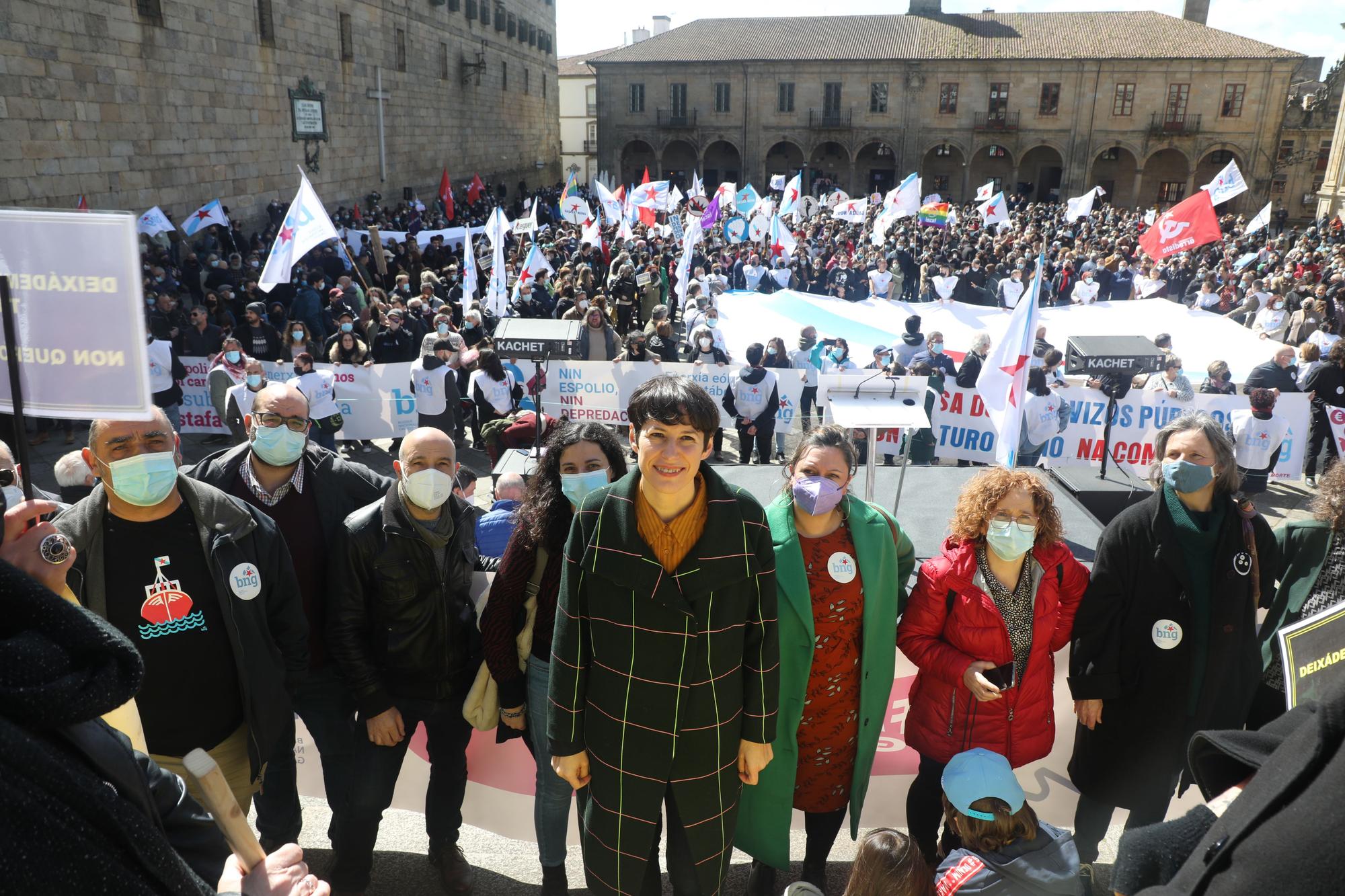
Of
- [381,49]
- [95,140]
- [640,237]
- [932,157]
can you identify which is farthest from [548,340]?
[932,157]

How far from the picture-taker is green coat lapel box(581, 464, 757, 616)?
224 centimetres

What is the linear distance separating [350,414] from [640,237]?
13328 millimetres

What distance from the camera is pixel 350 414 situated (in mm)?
9109

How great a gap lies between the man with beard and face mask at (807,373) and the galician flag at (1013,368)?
10.2 ft

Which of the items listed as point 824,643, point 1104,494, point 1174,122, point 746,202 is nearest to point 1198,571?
point 824,643

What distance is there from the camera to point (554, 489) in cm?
279

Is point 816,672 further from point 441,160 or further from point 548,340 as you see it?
point 441,160

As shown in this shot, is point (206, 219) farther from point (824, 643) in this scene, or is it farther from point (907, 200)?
point (824, 643)

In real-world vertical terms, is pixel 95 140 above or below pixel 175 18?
below

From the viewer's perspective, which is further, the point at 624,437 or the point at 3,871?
the point at 624,437

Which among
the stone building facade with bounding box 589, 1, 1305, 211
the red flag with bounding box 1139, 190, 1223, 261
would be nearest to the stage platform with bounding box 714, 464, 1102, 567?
the red flag with bounding box 1139, 190, 1223, 261

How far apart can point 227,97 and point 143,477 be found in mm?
20563

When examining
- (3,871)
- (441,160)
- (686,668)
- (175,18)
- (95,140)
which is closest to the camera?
(3,871)

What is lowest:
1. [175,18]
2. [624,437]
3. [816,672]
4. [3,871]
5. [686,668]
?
[624,437]
